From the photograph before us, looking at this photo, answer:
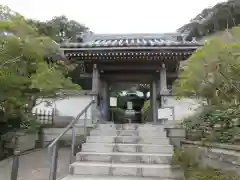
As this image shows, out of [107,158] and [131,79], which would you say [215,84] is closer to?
[107,158]

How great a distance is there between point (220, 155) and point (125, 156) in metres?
1.80

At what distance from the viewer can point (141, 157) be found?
4852 millimetres

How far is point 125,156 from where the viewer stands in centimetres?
488

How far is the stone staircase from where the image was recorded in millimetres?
4312

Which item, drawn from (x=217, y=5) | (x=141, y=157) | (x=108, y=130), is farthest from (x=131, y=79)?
(x=217, y=5)

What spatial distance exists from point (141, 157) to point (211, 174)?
1486 mm

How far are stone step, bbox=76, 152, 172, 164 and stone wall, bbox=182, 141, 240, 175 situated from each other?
64 centimetres

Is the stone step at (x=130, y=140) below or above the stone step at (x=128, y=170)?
above

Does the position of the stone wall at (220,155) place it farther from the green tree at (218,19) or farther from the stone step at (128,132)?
the green tree at (218,19)

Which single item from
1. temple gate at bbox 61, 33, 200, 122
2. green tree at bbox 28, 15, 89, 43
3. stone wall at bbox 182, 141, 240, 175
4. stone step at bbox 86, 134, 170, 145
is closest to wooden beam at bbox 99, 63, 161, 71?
temple gate at bbox 61, 33, 200, 122

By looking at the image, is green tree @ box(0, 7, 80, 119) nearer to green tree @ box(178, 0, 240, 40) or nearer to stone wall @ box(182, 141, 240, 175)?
stone wall @ box(182, 141, 240, 175)

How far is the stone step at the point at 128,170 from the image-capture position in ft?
14.1

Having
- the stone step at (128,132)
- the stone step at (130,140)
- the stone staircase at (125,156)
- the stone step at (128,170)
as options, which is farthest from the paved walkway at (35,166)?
the stone step at (128,132)

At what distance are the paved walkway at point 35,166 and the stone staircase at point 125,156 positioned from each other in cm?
49
